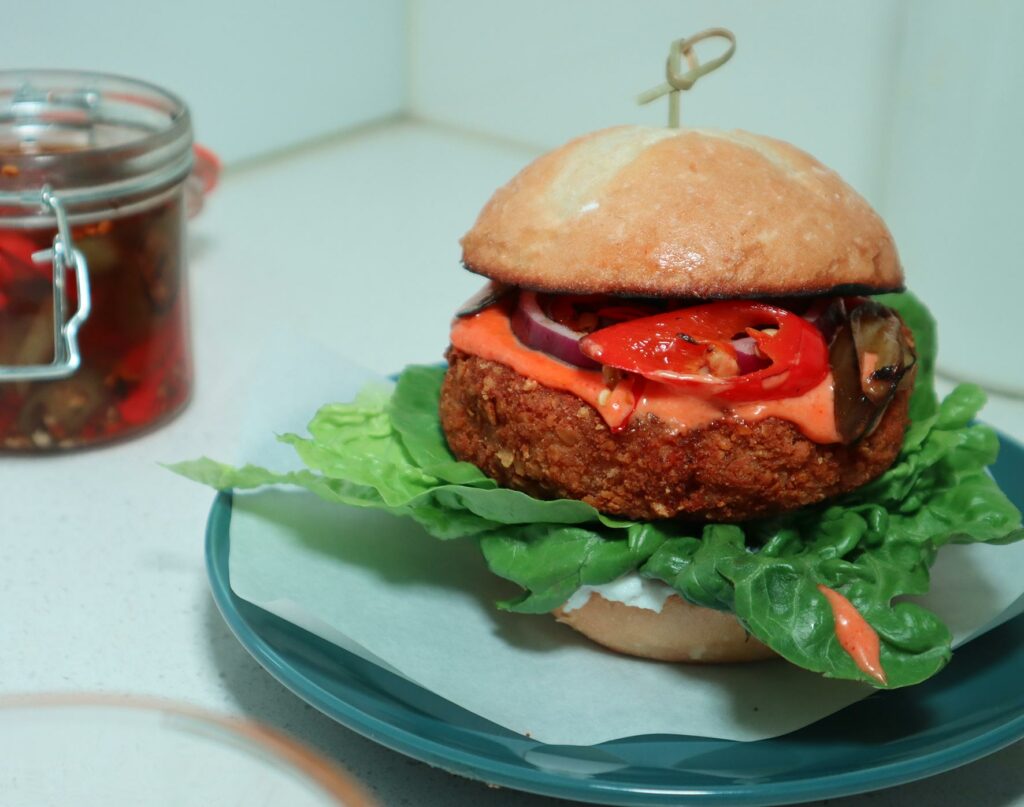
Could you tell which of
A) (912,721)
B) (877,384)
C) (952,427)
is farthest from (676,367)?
(952,427)

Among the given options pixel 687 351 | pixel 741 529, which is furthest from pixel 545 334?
pixel 741 529

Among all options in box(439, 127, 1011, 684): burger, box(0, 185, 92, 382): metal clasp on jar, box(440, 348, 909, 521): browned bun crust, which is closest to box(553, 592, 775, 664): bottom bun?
box(439, 127, 1011, 684): burger

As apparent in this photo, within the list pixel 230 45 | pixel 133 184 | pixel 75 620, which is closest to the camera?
pixel 75 620

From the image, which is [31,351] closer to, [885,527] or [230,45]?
[885,527]

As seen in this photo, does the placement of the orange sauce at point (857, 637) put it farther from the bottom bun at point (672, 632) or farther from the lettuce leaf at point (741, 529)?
the bottom bun at point (672, 632)

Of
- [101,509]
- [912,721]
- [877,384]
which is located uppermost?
[877,384]

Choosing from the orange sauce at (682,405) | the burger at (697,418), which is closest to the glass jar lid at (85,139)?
the burger at (697,418)
